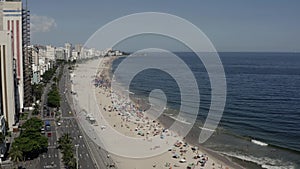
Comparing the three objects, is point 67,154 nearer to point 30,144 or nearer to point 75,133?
point 30,144

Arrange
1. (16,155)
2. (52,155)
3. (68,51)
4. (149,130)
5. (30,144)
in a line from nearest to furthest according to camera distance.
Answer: (16,155)
(30,144)
(52,155)
(149,130)
(68,51)

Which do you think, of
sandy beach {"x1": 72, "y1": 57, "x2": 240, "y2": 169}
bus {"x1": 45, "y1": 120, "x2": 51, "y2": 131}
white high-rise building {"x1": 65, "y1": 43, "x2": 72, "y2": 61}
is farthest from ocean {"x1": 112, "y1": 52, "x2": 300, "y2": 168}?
white high-rise building {"x1": 65, "y1": 43, "x2": 72, "y2": 61}

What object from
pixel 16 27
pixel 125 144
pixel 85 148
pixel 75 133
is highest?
pixel 16 27

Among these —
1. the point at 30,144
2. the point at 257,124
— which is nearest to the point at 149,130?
the point at 257,124

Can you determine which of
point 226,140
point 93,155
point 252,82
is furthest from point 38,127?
point 252,82

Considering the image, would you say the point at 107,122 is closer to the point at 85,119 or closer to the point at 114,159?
the point at 85,119

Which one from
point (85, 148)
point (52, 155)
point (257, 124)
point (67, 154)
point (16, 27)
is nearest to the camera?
point (67, 154)

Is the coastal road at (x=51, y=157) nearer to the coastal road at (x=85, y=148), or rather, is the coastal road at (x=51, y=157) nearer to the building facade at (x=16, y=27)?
the coastal road at (x=85, y=148)
